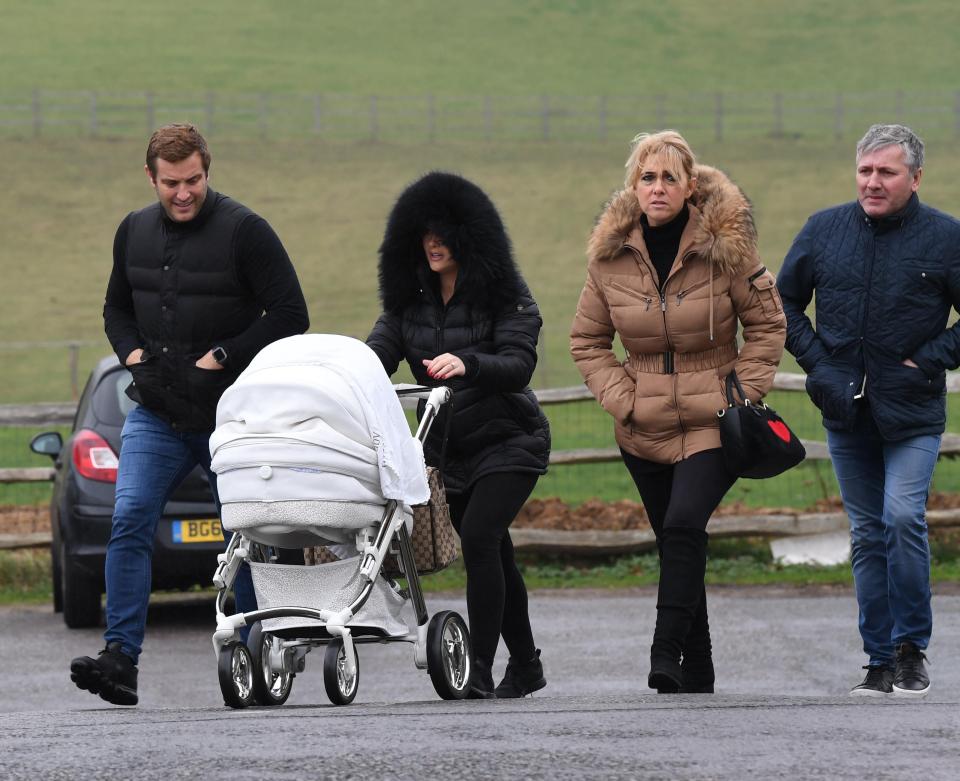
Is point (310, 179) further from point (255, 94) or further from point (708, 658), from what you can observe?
point (708, 658)

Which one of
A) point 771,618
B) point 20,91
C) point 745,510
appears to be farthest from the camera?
point 20,91

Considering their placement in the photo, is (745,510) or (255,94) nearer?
(745,510)

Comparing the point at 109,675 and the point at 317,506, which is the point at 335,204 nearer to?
the point at 109,675

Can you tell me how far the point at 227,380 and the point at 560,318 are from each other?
3278cm

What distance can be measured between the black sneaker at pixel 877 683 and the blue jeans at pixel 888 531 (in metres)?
0.05

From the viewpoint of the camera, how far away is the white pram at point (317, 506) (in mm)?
6402

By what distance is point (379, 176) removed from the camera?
5388 cm

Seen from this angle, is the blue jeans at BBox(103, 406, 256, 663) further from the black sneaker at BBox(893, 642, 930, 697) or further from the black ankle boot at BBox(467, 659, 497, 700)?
the black sneaker at BBox(893, 642, 930, 697)

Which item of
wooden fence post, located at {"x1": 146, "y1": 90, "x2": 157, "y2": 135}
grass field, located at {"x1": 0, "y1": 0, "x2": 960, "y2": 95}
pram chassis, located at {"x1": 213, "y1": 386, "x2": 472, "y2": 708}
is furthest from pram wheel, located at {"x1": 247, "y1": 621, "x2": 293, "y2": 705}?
grass field, located at {"x1": 0, "y1": 0, "x2": 960, "y2": 95}

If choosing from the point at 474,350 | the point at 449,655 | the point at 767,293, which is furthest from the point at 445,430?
the point at 767,293

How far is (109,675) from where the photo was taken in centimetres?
672

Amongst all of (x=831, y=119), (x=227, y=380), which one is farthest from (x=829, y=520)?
(x=831, y=119)

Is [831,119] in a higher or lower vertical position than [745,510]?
higher

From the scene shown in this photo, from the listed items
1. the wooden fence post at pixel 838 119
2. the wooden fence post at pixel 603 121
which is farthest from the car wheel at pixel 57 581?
the wooden fence post at pixel 838 119
